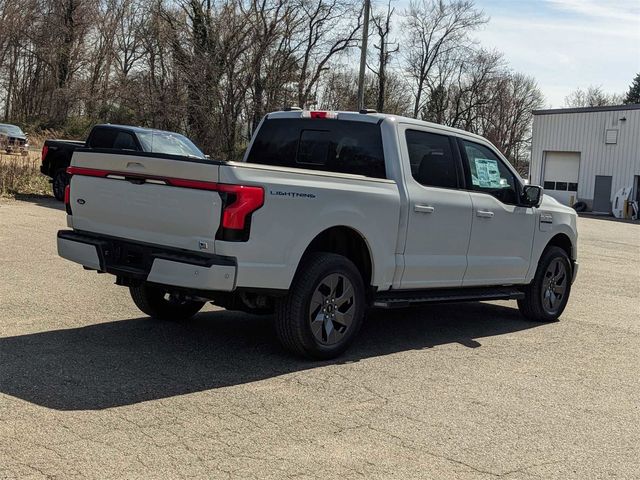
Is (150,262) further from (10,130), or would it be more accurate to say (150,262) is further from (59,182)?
(10,130)

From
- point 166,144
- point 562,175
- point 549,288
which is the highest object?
point 562,175

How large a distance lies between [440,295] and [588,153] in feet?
129

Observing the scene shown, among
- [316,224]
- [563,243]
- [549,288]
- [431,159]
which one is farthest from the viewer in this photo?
[563,243]

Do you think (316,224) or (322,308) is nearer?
(316,224)

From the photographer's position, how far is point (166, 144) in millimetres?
16469

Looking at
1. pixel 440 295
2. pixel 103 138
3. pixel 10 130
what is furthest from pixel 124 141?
pixel 10 130

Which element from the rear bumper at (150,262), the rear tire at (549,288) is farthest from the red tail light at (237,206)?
the rear tire at (549,288)

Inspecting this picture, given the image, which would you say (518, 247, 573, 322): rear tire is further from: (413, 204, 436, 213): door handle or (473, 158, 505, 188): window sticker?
(413, 204, 436, 213): door handle

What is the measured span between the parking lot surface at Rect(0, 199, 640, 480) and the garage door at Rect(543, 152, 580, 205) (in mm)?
37371

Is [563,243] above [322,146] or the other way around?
the other way around

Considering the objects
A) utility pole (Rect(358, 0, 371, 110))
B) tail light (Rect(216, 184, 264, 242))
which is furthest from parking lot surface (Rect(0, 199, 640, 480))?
utility pole (Rect(358, 0, 371, 110))

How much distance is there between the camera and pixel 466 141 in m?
7.49

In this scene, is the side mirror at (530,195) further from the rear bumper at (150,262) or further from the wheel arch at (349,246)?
the rear bumper at (150,262)

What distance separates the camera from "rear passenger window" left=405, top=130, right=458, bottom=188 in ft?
22.4
